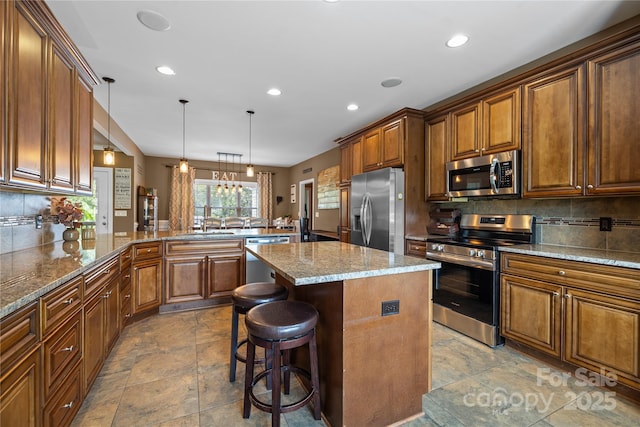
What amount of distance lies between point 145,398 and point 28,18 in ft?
7.66

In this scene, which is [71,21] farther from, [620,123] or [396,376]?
[620,123]

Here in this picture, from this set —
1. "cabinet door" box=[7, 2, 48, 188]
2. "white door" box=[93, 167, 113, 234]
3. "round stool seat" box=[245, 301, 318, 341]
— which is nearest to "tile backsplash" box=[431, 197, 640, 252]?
"round stool seat" box=[245, 301, 318, 341]

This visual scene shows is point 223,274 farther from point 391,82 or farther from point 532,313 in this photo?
point 532,313

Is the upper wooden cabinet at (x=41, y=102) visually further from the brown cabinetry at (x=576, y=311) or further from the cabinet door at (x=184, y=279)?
the brown cabinetry at (x=576, y=311)

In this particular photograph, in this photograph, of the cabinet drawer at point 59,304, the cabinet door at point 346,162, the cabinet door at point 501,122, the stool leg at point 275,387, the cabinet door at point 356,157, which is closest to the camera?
the cabinet drawer at point 59,304

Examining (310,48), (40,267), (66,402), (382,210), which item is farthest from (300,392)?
(310,48)

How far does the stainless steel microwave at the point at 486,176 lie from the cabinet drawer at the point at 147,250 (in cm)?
334

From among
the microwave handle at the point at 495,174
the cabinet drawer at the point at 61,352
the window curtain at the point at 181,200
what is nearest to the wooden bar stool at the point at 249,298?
the cabinet drawer at the point at 61,352

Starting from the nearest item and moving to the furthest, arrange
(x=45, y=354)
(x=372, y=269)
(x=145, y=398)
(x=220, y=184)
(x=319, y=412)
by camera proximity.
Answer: (x=45, y=354), (x=372, y=269), (x=319, y=412), (x=145, y=398), (x=220, y=184)

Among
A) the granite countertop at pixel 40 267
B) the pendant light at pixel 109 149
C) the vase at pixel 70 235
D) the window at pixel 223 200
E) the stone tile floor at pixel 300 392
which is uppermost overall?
the pendant light at pixel 109 149

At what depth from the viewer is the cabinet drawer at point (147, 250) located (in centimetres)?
292

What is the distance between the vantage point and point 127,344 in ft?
8.24

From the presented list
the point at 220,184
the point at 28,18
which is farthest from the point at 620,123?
the point at 220,184

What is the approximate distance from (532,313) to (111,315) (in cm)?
332
